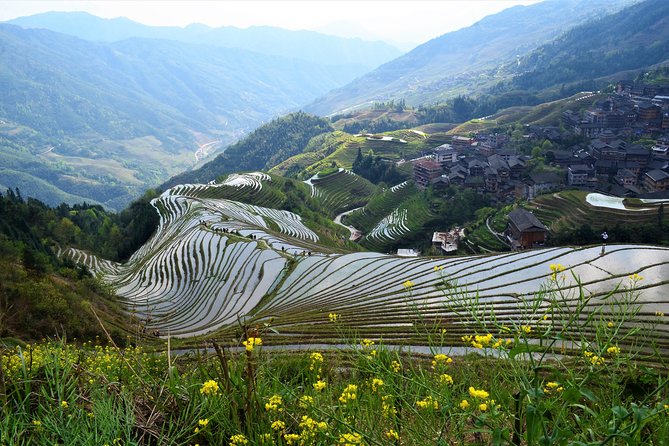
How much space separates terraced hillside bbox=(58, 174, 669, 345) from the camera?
1603cm

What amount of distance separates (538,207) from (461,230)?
970 cm

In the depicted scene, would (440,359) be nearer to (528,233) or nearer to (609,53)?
(528,233)

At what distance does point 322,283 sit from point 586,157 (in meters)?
60.5

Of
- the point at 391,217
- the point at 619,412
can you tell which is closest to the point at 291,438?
the point at 619,412

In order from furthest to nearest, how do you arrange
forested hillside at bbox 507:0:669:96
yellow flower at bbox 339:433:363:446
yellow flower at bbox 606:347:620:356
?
forested hillside at bbox 507:0:669:96 → yellow flower at bbox 606:347:620:356 → yellow flower at bbox 339:433:363:446

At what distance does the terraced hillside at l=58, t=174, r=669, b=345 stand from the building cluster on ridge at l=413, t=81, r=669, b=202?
40.6 meters

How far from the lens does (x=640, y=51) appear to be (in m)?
150

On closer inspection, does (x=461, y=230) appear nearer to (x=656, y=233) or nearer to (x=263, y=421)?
(x=656, y=233)

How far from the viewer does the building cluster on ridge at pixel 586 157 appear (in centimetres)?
6206

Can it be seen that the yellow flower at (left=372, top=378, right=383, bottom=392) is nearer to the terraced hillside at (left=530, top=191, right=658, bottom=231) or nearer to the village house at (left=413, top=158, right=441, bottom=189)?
the terraced hillside at (left=530, top=191, right=658, bottom=231)

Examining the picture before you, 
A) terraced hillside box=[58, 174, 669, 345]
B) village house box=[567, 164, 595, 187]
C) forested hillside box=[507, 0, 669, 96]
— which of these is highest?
forested hillside box=[507, 0, 669, 96]

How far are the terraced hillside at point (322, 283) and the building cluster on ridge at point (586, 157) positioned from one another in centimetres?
4060

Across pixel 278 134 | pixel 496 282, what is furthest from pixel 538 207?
pixel 278 134

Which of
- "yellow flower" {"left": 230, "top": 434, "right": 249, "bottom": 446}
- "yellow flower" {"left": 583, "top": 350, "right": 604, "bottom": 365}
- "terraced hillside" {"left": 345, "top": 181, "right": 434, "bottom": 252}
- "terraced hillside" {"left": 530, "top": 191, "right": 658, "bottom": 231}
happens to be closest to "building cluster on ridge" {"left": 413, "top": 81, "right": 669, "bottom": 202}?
"terraced hillside" {"left": 345, "top": 181, "right": 434, "bottom": 252}
